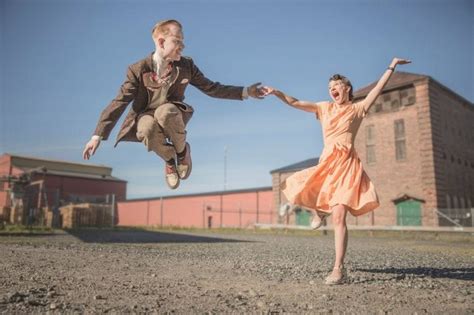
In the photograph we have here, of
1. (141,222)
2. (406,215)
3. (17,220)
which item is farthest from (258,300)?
(141,222)

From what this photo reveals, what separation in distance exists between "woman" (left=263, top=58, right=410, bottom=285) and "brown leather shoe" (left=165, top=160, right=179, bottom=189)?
142 centimetres

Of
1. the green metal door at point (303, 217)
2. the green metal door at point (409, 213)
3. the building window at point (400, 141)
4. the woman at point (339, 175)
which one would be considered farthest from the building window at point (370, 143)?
the woman at point (339, 175)

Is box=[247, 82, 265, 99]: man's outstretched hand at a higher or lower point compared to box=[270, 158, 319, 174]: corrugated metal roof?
lower

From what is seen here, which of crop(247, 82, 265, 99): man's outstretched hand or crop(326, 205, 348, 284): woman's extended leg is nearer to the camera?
crop(326, 205, 348, 284): woman's extended leg

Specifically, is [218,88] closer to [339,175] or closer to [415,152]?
Answer: [339,175]

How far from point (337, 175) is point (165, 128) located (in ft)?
6.79

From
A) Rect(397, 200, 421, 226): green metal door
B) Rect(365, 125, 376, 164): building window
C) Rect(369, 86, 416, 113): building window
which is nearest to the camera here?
Rect(397, 200, 421, 226): green metal door

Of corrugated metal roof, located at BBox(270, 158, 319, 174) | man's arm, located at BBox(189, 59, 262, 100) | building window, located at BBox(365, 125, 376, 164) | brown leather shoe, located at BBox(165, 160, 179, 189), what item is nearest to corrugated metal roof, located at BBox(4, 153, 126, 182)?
corrugated metal roof, located at BBox(270, 158, 319, 174)

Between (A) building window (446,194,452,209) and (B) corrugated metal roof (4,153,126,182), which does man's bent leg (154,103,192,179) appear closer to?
(A) building window (446,194,452,209)

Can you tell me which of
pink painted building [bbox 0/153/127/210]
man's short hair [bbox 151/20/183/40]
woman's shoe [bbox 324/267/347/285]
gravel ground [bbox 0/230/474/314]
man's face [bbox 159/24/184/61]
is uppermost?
pink painted building [bbox 0/153/127/210]

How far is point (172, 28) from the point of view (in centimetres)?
418

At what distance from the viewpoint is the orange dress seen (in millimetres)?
4301

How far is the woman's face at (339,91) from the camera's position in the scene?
466 cm

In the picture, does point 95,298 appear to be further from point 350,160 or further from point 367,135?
point 367,135
